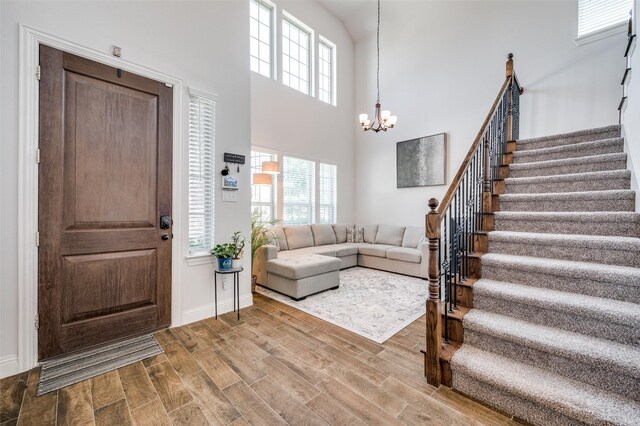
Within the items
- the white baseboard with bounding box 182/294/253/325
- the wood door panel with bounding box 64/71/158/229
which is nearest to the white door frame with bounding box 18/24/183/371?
the wood door panel with bounding box 64/71/158/229

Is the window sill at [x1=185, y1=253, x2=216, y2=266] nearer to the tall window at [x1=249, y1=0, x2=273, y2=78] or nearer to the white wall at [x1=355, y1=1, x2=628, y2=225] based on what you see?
the tall window at [x1=249, y1=0, x2=273, y2=78]

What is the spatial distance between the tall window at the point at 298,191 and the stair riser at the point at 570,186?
3.77 m

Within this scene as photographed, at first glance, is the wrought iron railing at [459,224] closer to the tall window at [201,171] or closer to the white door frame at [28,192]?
the tall window at [201,171]

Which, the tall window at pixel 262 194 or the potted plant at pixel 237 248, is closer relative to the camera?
the potted plant at pixel 237 248

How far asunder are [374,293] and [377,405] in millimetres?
2279

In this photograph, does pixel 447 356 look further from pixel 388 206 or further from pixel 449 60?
pixel 449 60

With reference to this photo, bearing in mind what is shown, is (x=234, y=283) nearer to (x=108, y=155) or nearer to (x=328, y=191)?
(x=108, y=155)

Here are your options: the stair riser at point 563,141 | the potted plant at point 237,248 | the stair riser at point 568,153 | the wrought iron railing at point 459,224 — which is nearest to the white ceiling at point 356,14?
the wrought iron railing at point 459,224

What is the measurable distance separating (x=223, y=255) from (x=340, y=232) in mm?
3630

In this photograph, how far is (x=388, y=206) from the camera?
6.46 meters

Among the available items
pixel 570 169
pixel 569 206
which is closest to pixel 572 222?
pixel 569 206

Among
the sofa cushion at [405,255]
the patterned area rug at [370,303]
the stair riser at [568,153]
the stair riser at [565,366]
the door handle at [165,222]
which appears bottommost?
the patterned area rug at [370,303]

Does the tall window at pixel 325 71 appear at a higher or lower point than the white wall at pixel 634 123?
higher

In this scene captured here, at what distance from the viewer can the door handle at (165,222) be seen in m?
2.70
